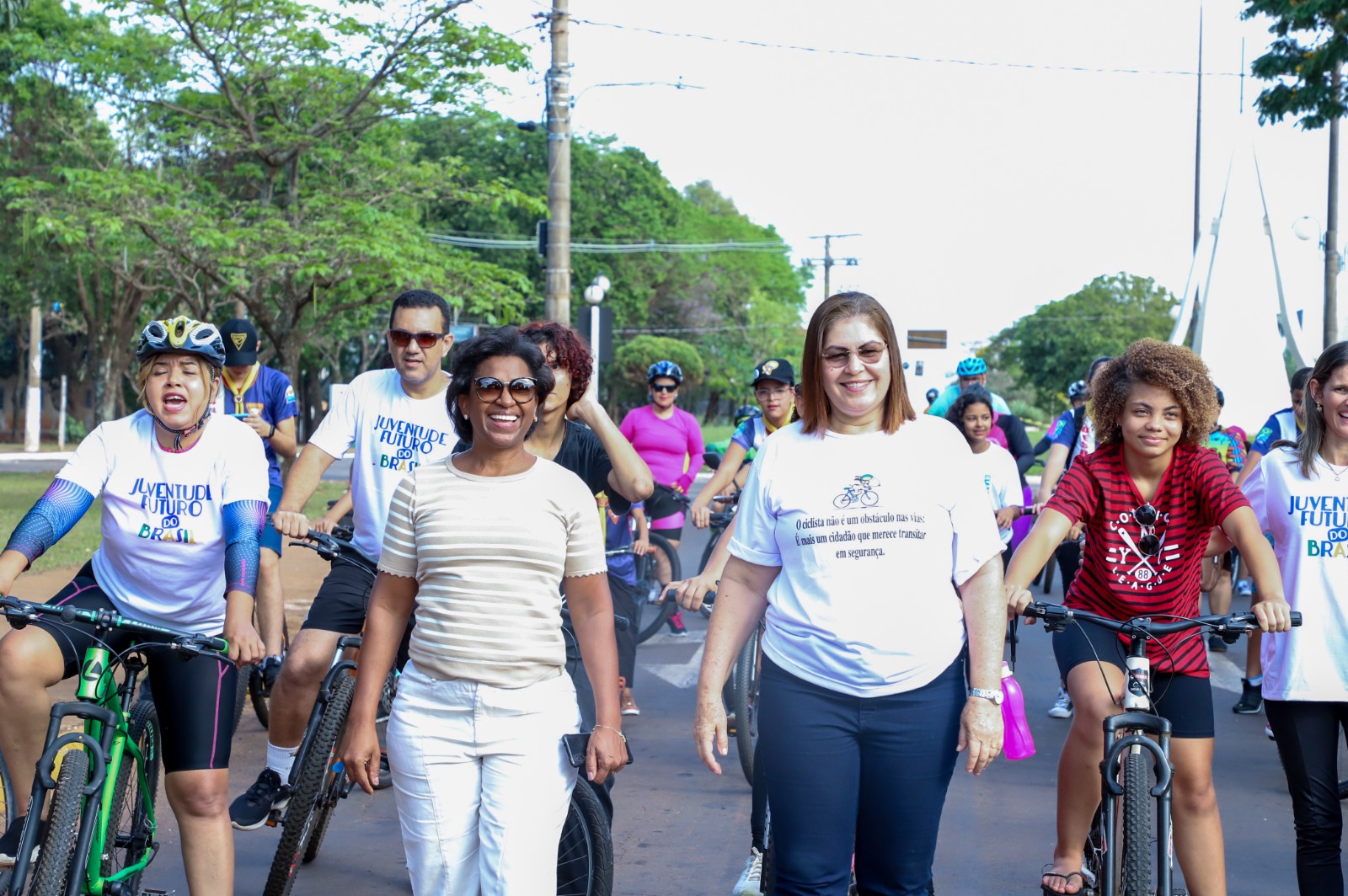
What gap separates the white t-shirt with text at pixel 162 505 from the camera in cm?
410

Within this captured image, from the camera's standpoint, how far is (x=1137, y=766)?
148 inches

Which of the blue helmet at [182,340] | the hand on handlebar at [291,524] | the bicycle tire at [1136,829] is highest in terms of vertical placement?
the blue helmet at [182,340]

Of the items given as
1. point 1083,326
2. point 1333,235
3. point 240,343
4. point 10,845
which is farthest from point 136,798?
point 1083,326

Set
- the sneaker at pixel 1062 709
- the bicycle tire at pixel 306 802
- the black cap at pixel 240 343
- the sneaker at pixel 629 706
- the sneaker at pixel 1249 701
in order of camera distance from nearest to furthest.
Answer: the bicycle tire at pixel 306 802, the black cap at pixel 240 343, the sneaker at pixel 629 706, the sneaker at pixel 1062 709, the sneaker at pixel 1249 701

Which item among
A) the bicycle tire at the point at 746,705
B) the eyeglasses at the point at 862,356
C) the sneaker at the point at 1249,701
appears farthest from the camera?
the sneaker at the point at 1249,701

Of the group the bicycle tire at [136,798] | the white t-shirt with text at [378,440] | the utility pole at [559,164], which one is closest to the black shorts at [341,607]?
the white t-shirt with text at [378,440]

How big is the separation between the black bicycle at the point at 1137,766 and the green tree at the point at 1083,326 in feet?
234

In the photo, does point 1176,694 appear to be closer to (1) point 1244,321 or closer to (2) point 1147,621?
(2) point 1147,621

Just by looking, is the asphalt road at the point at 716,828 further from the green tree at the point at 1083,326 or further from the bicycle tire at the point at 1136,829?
the green tree at the point at 1083,326

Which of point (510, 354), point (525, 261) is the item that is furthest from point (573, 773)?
point (525, 261)

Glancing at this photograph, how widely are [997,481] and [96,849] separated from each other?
557 centimetres

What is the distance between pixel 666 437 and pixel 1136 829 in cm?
750

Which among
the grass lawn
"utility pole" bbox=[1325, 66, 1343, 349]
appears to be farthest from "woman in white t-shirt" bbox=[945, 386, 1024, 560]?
"utility pole" bbox=[1325, 66, 1343, 349]

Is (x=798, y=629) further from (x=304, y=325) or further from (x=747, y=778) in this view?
(x=304, y=325)
